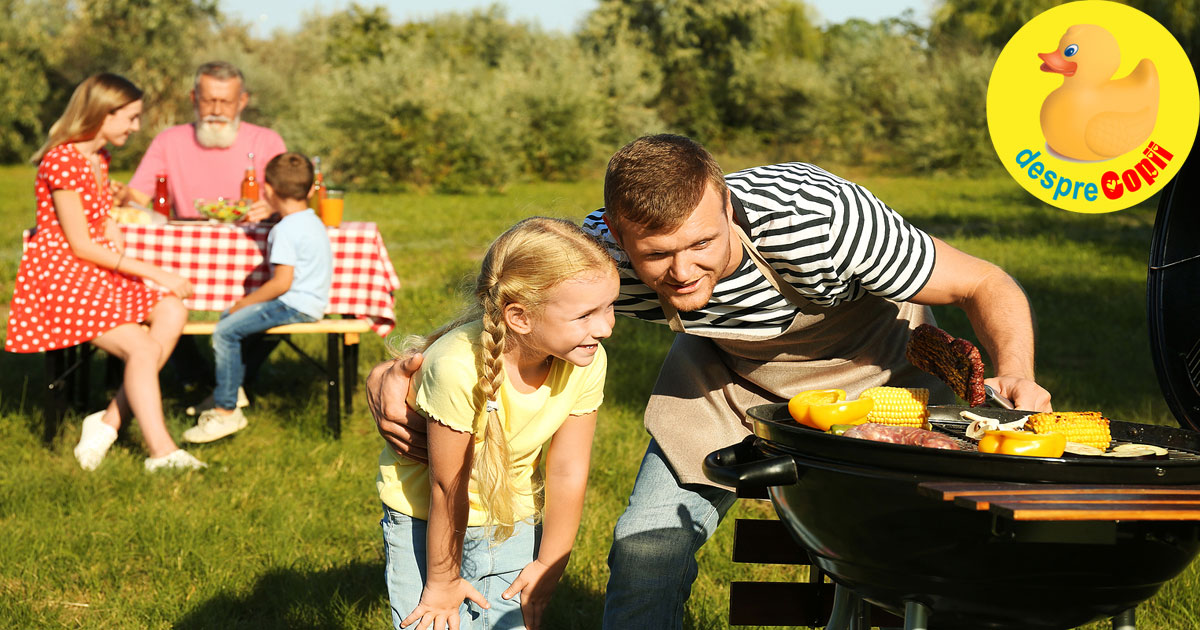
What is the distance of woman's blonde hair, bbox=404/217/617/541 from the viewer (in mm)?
2180

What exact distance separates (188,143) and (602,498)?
3452mm

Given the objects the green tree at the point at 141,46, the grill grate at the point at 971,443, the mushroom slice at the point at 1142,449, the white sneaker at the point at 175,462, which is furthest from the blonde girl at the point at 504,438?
the green tree at the point at 141,46

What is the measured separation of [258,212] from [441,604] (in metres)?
3.94

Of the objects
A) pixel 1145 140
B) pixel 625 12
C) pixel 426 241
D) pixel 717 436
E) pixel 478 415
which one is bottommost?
pixel 426 241

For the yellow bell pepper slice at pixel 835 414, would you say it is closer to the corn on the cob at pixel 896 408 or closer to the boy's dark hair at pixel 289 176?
the corn on the cob at pixel 896 408

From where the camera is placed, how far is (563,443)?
2436mm

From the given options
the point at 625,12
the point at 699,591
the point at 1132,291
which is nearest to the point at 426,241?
the point at 1132,291

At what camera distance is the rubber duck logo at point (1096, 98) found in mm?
1868

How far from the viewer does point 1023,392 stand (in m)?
2.11

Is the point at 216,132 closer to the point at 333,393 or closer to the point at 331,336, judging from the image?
the point at 331,336

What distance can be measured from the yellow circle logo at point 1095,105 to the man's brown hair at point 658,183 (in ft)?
1.92

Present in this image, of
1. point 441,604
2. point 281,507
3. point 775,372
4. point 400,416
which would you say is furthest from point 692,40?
point 441,604

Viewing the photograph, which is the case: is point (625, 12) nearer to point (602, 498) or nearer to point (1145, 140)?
point (602, 498)

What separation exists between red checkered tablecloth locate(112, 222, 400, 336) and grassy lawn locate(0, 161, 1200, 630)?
0.60 m
